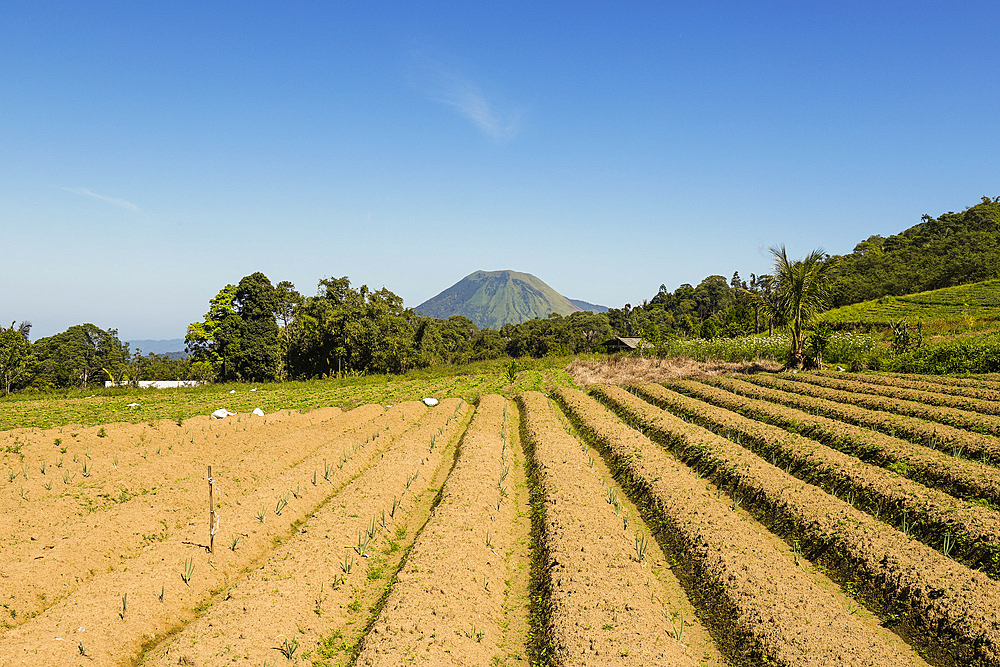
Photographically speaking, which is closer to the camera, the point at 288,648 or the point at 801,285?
the point at 288,648

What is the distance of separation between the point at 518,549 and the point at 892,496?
6.52 m

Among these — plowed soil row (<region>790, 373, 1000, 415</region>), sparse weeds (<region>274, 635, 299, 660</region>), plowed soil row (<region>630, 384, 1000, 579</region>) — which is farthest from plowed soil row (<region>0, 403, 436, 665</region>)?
plowed soil row (<region>790, 373, 1000, 415</region>)

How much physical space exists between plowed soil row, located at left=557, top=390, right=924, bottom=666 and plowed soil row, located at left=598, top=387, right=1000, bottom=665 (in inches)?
14.2

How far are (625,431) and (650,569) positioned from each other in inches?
301

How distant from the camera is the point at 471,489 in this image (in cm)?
971

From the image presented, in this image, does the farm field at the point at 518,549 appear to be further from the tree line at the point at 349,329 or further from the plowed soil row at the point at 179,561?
the tree line at the point at 349,329

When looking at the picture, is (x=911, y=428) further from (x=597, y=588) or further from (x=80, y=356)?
(x=80, y=356)

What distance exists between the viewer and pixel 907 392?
56.4ft

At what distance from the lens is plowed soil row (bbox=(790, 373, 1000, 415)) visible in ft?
47.2

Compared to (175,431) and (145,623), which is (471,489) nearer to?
(145,623)

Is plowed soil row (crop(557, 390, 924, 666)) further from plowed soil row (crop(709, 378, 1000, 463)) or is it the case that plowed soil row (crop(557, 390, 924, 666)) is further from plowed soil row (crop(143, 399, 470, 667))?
plowed soil row (crop(709, 378, 1000, 463))

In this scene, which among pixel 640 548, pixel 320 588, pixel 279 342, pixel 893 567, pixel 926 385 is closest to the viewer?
pixel 893 567

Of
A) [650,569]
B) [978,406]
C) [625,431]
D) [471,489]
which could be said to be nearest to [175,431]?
[471,489]

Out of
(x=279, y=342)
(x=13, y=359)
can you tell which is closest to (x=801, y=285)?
(x=279, y=342)
